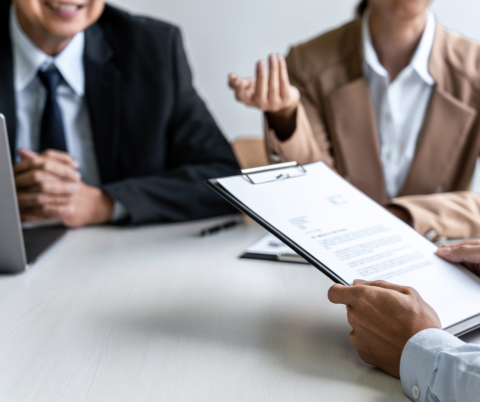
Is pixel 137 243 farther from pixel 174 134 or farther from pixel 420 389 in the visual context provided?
pixel 420 389

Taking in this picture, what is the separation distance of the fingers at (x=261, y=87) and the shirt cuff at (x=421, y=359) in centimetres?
68

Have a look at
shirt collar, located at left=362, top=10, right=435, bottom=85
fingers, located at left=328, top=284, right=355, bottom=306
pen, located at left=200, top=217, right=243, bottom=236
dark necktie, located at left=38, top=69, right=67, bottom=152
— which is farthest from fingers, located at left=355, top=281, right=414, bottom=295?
dark necktie, located at left=38, top=69, right=67, bottom=152

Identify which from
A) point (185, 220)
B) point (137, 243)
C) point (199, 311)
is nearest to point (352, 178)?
point (185, 220)

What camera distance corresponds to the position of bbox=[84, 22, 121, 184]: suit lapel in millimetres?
1334

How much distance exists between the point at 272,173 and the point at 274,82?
397 mm

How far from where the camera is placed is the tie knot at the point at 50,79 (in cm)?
129

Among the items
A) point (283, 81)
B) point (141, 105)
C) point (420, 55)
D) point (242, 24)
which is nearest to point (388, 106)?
point (420, 55)

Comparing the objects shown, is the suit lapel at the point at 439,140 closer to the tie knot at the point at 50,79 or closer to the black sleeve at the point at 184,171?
the black sleeve at the point at 184,171

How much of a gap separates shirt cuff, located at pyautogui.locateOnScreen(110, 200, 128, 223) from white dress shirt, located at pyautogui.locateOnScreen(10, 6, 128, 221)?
30 cm

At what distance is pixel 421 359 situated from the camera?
1.56 feet

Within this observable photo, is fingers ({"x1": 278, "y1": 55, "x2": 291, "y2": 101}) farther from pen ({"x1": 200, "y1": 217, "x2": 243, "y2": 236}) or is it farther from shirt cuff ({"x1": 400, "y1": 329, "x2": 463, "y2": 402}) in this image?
shirt cuff ({"x1": 400, "y1": 329, "x2": 463, "y2": 402})

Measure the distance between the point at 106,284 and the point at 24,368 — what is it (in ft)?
0.82

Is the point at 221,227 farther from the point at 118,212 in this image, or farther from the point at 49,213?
the point at 49,213

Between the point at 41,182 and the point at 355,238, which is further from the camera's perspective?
the point at 41,182
